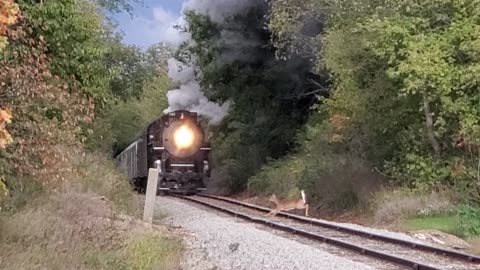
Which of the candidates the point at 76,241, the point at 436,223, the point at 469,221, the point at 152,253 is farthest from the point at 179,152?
the point at 76,241

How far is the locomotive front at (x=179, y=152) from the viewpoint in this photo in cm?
3381

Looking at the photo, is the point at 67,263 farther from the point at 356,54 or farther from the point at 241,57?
the point at 241,57

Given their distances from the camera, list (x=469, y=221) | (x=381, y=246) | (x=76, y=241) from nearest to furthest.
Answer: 1. (x=76, y=241)
2. (x=381, y=246)
3. (x=469, y=221)

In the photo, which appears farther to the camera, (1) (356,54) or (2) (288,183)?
(2) (288,183)

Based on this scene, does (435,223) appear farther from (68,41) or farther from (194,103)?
(194,103)

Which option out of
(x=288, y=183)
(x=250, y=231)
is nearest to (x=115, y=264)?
(x=250, y=231)

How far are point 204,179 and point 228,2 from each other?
813 cm

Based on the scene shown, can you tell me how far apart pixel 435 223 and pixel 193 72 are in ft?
80.8

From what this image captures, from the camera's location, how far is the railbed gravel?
1362 cm

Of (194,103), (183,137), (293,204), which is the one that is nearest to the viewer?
(293,204)

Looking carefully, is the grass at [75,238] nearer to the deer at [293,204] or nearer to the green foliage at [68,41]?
the green foliage at [68,41]

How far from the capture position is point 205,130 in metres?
36.0

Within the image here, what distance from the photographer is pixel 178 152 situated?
34.0 m

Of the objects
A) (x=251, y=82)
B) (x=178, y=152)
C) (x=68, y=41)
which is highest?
(x=251, y=82)
